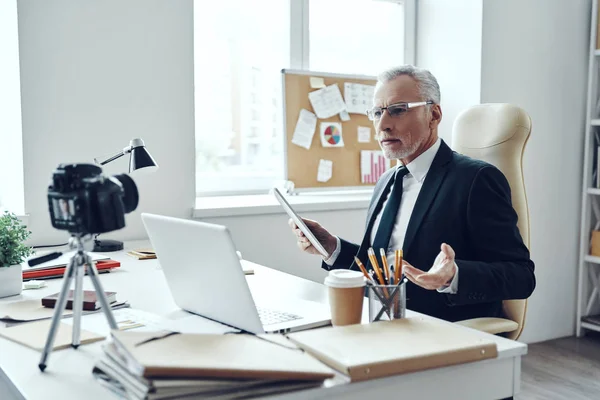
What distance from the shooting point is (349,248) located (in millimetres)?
2008

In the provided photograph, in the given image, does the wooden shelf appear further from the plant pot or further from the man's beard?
the plant pot

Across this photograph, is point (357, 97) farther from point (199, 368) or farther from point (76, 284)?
point (199, 368)

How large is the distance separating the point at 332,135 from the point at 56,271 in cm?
176

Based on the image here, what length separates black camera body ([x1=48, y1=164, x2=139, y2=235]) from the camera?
100cm

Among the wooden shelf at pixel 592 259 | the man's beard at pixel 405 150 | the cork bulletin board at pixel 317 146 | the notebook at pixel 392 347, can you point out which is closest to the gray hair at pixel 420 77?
the man's beard at pixel 405 150

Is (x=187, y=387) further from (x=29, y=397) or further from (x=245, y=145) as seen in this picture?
(x=245, y=145)

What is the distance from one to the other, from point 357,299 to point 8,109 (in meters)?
1.88

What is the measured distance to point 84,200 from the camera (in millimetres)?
996

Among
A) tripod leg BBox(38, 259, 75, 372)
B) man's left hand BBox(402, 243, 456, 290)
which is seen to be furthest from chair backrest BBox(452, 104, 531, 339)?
tripod leg BBox(38, 259, 75, 372)

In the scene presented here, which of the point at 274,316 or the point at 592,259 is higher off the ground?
the point at 274,316

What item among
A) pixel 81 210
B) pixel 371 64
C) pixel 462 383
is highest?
pixel 371 64

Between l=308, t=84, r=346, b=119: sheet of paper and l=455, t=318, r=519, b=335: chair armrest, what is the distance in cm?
173

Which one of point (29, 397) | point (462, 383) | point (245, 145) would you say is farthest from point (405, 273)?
point (245, 145)

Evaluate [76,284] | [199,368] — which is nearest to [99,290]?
[76,284]
